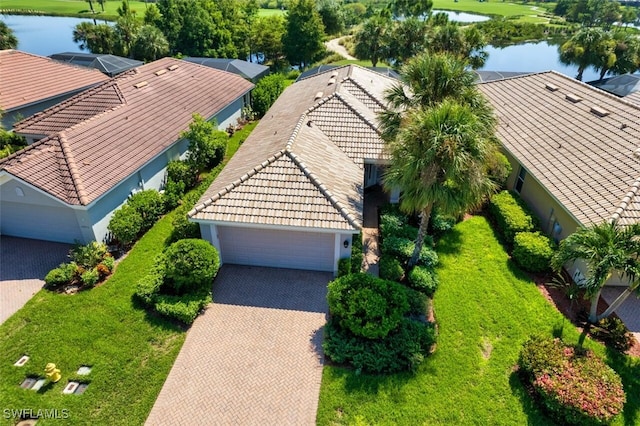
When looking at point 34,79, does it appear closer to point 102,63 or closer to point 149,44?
point 102,63

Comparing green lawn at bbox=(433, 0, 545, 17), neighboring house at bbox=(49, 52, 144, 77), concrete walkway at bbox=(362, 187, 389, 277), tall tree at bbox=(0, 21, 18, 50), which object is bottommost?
concrete walkway at bbox=(362, 187, 389, 277)

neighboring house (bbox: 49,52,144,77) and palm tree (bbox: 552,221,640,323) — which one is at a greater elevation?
neighboring house (bbox: 49,52,144,77)

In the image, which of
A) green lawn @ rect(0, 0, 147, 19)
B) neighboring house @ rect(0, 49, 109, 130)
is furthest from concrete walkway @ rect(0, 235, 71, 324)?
green lawn @ rect(0, 0, 147, 19)

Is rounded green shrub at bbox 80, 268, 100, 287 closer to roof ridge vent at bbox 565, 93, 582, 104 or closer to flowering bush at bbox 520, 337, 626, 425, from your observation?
flowering bush at bbox 520, 337, 626, 425

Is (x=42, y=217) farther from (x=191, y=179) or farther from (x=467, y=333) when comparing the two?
(x=467, y=333)

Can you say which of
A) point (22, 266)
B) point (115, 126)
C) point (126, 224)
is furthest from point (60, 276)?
point (115, 126)

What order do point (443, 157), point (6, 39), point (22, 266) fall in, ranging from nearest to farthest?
point (443, 157) → point (22, 266) → point (6, 39)

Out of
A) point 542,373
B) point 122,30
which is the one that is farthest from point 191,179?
point 122,30
